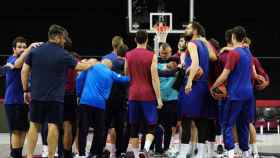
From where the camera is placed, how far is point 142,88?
7.59 m

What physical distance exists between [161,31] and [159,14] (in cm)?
157

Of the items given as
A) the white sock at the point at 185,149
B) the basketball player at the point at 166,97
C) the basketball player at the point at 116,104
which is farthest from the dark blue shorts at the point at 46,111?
the basketball player at the point at 166,97

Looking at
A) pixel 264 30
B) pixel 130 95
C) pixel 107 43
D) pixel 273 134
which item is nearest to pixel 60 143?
pixel 130 95

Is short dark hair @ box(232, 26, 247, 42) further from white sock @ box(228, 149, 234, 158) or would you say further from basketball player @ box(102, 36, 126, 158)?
basketball player @ box(102, 36, 126, 158)

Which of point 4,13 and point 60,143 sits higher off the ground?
point 4,13

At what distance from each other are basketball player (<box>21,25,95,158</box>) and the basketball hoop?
7211 millimetres

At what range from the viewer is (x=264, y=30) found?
18.7m

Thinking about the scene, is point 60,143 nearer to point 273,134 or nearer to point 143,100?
point 143,100

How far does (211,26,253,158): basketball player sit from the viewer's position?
7.20 metres

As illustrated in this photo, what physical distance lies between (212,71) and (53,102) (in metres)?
2.37

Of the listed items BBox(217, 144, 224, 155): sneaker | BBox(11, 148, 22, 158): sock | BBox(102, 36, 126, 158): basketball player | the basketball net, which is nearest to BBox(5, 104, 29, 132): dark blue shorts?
BBox(11, 148, 22, 158): sock

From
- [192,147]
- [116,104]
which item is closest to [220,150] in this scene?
[192,147]

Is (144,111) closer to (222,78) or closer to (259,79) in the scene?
(222,78)

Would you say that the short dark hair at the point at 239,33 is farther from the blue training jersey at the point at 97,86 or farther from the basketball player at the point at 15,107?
the basketball player at the point at 15,107
